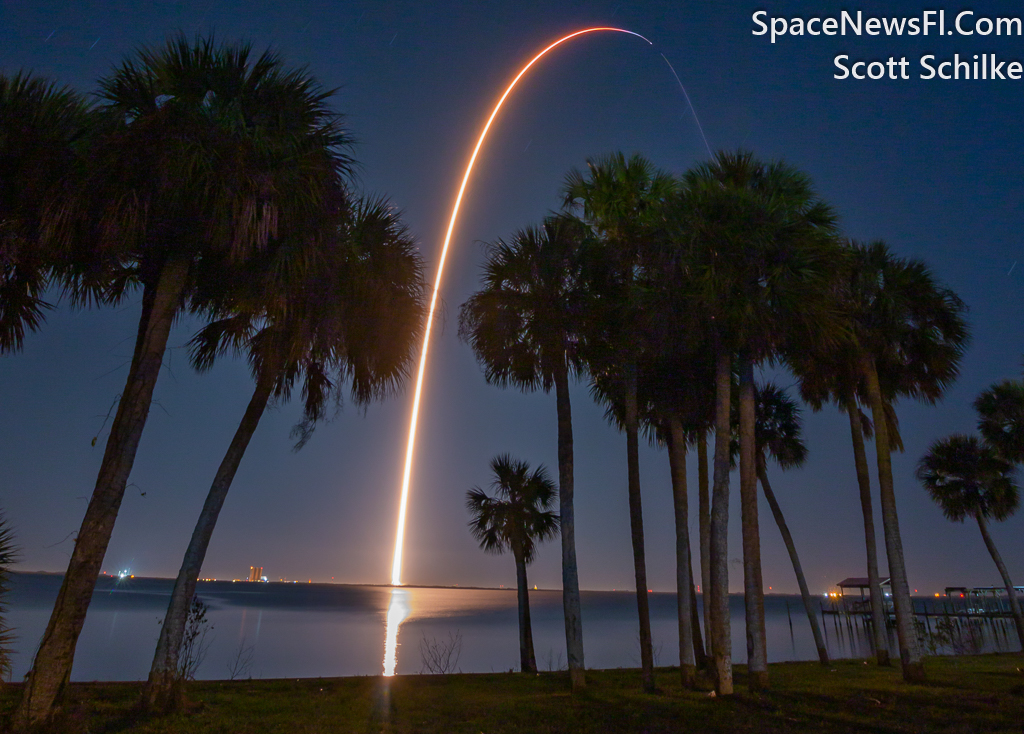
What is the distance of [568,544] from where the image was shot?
15281 millimetres

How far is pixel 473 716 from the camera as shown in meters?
11.2

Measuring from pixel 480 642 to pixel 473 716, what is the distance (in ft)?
135

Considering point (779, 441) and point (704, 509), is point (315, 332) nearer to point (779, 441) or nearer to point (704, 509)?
point (704, 509)

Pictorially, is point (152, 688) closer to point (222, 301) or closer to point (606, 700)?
point (222, 301)

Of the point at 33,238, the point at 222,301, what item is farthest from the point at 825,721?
the point at 33,238

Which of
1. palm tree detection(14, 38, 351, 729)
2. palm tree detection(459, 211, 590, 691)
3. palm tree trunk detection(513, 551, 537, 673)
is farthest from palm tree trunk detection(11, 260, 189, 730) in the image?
palm tree trunk detection(513, 551, 537, 673)

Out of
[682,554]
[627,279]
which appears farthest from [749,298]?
[682,554]

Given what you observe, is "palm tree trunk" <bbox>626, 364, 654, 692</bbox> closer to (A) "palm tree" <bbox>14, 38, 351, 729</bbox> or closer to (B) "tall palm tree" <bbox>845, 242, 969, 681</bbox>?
(B) "tall palm tree" <bbox>845, 242, 969, 681</bbox>

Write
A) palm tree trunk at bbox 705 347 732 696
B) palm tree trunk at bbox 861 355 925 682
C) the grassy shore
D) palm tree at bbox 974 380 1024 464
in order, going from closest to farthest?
the grassy shore, palm tree trunk at bbox 705 347 732 696, palm tree trunk at bbox 861 355 925 682, palm tree at bbox 974 380 1024 464

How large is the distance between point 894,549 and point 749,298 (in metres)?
8.38

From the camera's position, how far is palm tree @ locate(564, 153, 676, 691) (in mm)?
15117

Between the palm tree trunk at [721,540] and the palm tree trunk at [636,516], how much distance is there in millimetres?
1460

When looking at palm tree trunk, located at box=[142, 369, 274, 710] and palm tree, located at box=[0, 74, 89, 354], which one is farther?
palm tree trunk, located at box=[142, 369, 274, 710]

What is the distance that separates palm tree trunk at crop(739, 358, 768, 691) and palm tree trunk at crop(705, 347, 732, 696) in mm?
387
